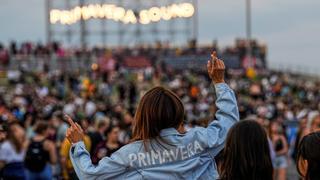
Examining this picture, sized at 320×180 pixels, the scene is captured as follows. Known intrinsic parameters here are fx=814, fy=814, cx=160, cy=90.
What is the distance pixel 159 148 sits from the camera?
4.63m

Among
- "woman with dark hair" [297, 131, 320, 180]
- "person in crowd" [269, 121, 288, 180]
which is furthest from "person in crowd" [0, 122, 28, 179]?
"woman with dark hair" [297, 131, 320, 180]

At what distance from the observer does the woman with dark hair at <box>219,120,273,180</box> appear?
4328 mm

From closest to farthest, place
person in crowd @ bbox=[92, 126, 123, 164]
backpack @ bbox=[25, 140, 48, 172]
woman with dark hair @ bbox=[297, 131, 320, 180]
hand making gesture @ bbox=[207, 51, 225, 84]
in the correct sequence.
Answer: woman with dark hair @ bbox=[297, 131, 320, 180], hand making gesture @ bbox=[207, 51, 225, 84], person in crowd @ bbox=[92, 126, 123, 164], backpack @ bbox=[25, 140, 48, 172]

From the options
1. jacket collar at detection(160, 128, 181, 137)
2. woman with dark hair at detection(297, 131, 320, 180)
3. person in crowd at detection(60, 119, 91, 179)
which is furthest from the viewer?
person in crowd at detection(60, 119, 91, 179)

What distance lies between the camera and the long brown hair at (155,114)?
4598mm

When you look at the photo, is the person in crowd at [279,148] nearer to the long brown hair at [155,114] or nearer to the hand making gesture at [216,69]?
the hand making gesture at [216,69]

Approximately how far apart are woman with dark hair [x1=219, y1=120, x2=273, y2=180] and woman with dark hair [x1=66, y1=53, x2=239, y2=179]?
0.93ft

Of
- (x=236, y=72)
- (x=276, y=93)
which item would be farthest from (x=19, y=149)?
(x=236, y=72)

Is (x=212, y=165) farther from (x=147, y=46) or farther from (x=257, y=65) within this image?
(x=257, y=65)

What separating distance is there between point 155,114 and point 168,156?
0.83 feet

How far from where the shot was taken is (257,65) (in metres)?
60.6

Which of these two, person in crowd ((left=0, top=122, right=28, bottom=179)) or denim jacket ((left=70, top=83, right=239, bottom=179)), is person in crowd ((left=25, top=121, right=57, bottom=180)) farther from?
denim jacket ((left=70, top=83, right=239, bottom=179))

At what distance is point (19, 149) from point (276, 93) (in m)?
33.4

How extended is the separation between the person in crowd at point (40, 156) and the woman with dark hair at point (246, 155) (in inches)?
297
